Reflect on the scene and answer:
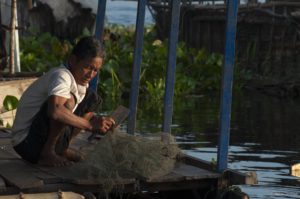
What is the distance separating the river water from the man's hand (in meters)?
2.70

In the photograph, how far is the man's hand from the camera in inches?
236

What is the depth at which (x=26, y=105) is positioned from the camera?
6.25 meters

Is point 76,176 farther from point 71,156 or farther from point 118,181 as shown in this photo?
point 71,156

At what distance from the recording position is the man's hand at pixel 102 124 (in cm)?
598

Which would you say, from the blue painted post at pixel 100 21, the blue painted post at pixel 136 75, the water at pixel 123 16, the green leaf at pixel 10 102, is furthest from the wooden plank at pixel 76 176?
the water at pixel 123 16

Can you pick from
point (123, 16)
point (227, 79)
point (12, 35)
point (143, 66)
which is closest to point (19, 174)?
point (227, 79)

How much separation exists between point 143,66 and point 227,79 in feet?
32.2

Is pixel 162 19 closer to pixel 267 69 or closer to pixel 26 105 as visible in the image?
pixel 267 69

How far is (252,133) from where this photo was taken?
12648 mm

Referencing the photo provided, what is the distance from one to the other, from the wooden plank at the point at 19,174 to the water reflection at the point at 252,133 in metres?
2.78

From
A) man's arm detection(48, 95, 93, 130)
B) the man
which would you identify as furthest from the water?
man's arm detection(48, 95, 93, 130)

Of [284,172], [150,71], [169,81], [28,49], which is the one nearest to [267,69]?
[150,71]

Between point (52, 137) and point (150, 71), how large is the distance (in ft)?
33.0

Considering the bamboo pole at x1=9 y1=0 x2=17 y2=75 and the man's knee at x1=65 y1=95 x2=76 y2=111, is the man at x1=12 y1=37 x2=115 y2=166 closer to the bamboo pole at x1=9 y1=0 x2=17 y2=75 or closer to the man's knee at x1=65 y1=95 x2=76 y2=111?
the man's knee at x1=65 y1=95 x2=76 y2=111
